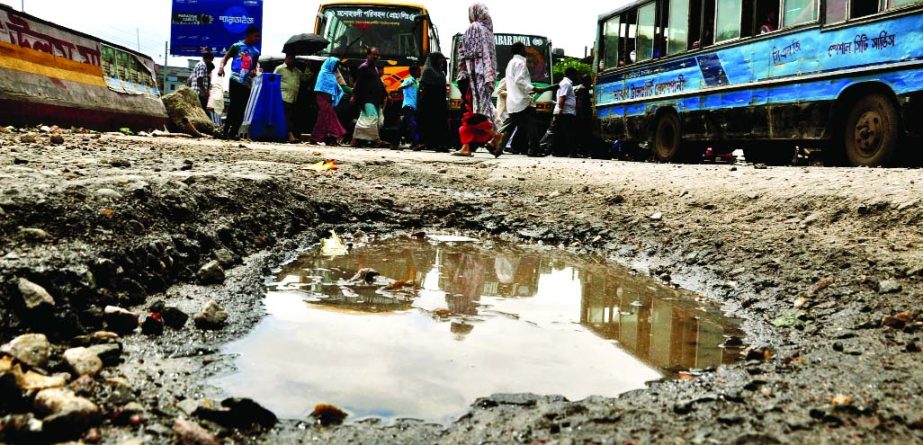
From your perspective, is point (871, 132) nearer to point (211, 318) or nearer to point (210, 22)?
point (211, 318)

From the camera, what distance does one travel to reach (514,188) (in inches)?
206

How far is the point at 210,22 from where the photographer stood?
27141 mm

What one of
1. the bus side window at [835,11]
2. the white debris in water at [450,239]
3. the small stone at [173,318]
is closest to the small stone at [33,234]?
the small stone at [173,318]

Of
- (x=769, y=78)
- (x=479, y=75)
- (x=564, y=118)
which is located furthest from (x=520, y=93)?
(x=769, y=78)

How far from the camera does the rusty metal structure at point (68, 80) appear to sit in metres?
7.35

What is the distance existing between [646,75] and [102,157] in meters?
7.17

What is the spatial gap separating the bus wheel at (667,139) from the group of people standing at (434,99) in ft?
5.08

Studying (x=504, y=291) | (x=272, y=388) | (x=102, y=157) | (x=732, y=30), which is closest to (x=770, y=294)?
(x=504, y=291)

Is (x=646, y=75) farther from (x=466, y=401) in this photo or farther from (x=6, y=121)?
(x=466, y=401)

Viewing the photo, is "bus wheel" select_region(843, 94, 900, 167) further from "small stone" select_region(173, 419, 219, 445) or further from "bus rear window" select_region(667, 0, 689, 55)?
"small stone" select_region(173, 419, 219, 445)

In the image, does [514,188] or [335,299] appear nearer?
[335,299]

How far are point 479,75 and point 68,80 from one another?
4.54m

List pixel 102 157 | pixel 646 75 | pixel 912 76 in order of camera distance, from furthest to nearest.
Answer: pixel 646 75, pixel 912 76, pixel 102 157

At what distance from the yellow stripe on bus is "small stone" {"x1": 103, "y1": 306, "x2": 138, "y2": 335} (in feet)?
21.0
